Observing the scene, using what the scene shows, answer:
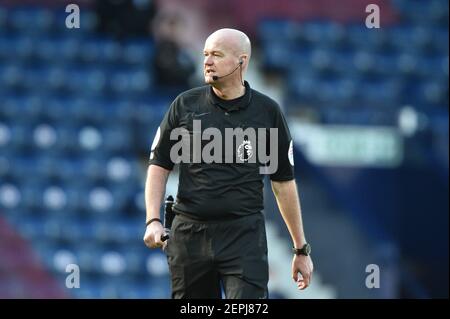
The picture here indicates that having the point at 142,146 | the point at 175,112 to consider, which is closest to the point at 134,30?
the point at 142,146

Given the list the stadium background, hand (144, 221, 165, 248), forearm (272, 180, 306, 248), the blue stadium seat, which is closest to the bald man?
hand (144, 221, 165, 248)

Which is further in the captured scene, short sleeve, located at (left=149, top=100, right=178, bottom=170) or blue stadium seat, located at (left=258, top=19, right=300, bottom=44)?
blue stadium seat, located at (left=258, top=19, right=300, bottom=44)

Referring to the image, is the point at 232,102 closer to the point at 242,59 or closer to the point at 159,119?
the point at 242,59

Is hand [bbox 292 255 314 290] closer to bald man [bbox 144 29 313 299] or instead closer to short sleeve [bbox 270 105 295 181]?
bald man [bbox 144 29 313 299]

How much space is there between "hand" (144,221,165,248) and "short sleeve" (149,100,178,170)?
0.34 m

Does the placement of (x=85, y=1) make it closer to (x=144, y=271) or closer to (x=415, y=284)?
(x=144, y=271)

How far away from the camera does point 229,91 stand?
4582mm

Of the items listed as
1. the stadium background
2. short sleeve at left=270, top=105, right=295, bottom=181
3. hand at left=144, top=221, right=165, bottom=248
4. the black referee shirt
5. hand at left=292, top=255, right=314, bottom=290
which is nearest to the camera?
hand at left=144, top=221, right=165, bottom=248

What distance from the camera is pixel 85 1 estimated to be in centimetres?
991

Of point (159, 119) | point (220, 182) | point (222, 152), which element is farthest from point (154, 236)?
point (159, 119)

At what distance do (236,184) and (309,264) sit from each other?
0.58 m

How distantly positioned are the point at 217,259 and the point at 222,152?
486mm

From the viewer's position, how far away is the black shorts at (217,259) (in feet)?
14.6

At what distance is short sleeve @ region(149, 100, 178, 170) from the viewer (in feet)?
15.1
